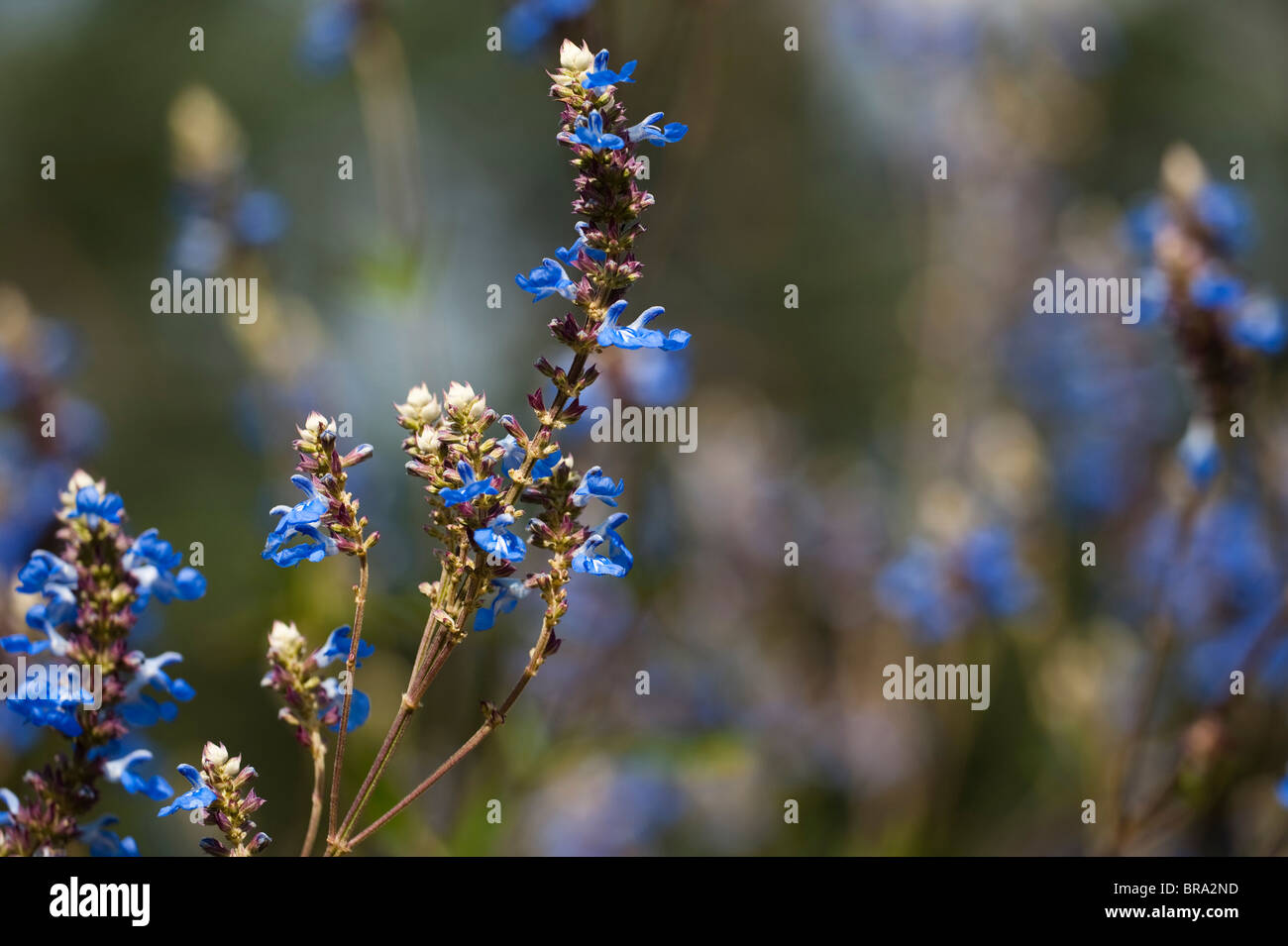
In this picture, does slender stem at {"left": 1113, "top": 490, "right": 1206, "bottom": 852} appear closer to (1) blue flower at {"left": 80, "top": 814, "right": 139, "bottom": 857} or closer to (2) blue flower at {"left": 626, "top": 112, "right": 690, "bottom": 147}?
(2) blue flower at {"left": 626, "top": 112, "right": 690, "bottom": 147}

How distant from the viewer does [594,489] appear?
8.26 feet

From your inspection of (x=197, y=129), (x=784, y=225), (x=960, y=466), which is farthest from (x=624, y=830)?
(x=784, y=225)

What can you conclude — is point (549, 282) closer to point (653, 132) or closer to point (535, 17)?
point (653, 132)

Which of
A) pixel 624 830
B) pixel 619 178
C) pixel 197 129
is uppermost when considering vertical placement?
pixel 197 129

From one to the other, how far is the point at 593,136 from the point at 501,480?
0.72 meters

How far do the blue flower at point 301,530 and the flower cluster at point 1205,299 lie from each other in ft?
11.5

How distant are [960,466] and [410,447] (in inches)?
250

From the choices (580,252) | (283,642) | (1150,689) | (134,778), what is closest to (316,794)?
(283,642)

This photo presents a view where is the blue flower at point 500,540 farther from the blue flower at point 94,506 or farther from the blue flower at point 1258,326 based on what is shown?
the blue flower at point 1258,326

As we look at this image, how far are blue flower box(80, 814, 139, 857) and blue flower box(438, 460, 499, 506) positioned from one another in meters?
1.09

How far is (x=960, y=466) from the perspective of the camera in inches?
320
